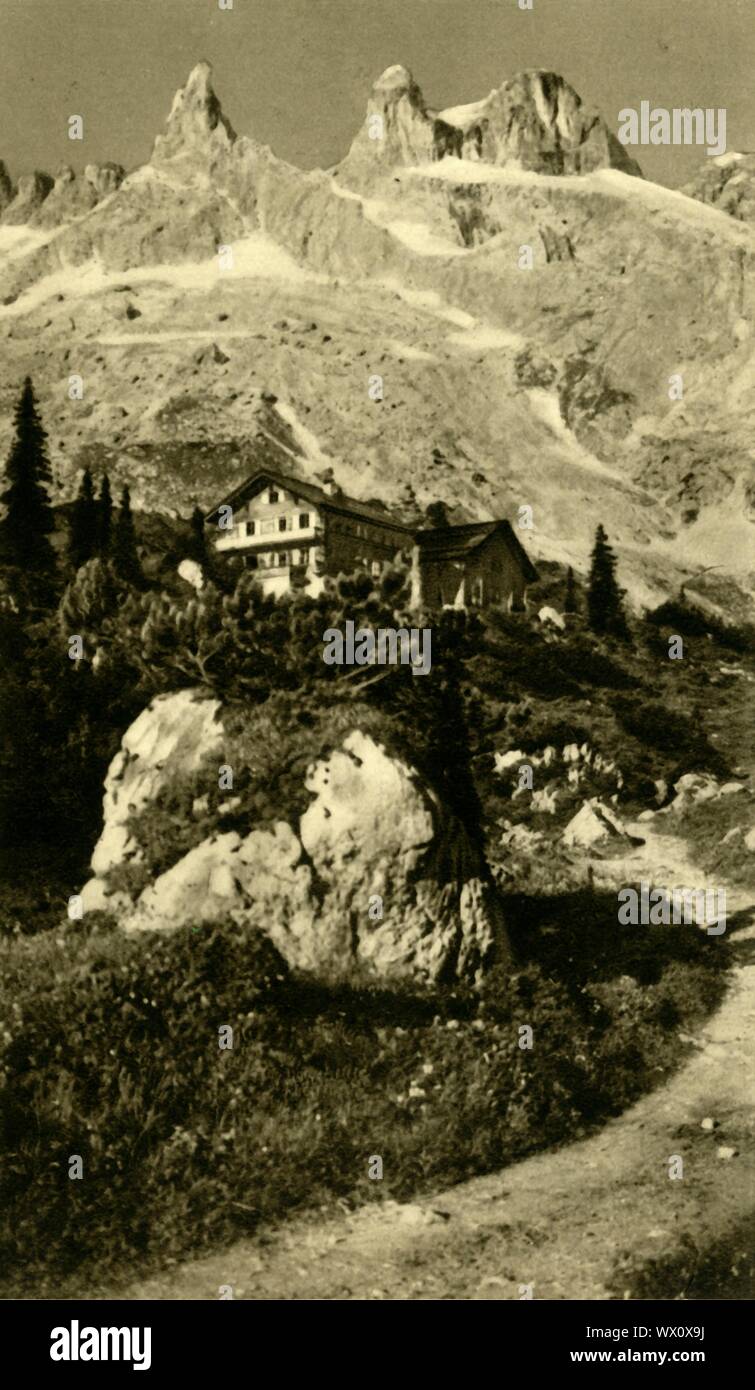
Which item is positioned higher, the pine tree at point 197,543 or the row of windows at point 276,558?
the pine tree at point 197,543

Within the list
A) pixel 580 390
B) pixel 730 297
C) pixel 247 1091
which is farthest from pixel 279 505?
pixel 730 297

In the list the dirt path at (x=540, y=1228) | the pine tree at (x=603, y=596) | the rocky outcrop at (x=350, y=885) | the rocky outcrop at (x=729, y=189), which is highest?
the rocky outcrop at (x=729, y=189)

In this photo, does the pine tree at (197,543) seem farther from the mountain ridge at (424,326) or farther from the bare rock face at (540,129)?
the bare rock face at (540,129)

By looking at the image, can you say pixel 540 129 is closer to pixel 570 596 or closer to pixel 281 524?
pixel 570 596

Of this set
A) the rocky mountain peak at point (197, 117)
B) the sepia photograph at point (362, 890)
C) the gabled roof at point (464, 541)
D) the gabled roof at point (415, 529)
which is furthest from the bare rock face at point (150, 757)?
the rocky mountain peak at point (197, 117)

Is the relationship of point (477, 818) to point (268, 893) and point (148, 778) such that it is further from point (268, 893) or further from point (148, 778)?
point (148, 778)

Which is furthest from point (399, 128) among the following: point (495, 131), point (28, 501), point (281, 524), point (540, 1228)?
point (540, 1228)

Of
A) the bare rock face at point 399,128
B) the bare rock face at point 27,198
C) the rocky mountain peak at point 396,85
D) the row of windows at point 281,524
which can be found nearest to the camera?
the rocky mountain peak at point 396,85

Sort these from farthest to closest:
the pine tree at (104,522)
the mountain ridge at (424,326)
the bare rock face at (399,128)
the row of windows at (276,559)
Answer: the mountain ridge at (424,326) → the pine tree at (104,522) → the row of windows at (276,559) → the bare rock face at (399,128)
